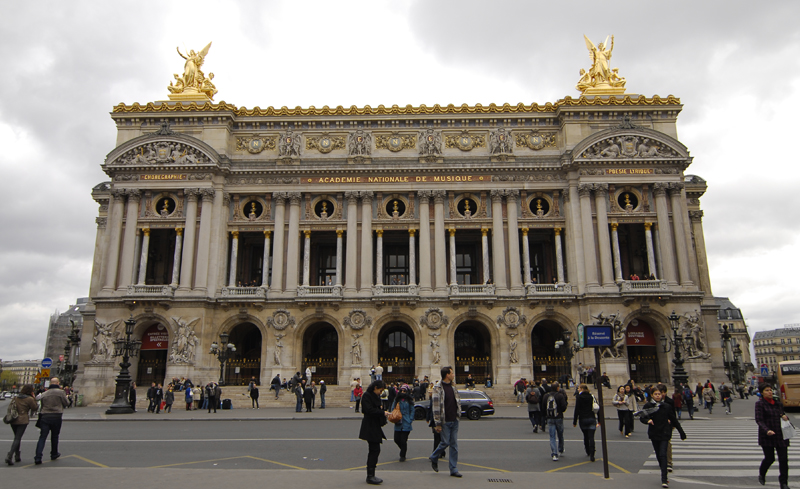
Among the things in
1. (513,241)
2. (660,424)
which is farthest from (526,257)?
(660,424)

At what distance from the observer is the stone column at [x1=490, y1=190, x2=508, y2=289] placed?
43250 mm

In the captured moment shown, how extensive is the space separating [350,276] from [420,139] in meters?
12.2

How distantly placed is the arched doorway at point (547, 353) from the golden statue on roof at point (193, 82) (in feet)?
108

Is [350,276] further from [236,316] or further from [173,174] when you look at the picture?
[173,174]

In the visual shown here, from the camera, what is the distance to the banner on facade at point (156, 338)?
139ft

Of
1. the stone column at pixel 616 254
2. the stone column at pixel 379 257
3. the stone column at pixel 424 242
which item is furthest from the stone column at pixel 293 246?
the stone column at pixel 616 254

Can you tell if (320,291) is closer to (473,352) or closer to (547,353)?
(473,352)

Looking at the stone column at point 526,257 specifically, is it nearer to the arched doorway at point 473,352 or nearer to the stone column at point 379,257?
the arched doorway at point 473,352

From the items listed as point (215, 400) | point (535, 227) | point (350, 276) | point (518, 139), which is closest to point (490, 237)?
point (535, 227)

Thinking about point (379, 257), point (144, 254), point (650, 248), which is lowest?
point (379, 257)

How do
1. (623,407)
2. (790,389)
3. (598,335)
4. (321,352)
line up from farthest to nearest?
(321,352), (790,389), (623,407), (598,335)

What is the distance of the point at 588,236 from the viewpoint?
4294cm

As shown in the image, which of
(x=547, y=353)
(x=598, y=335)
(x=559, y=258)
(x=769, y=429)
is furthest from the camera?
(x=547, y=353)

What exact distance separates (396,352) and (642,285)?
760 inches
